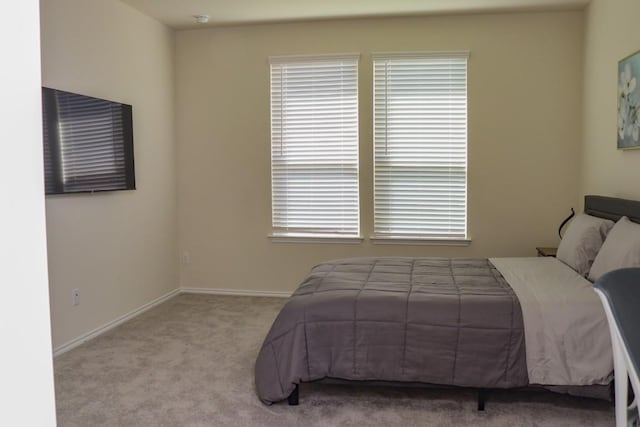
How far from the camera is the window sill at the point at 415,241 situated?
4926mm

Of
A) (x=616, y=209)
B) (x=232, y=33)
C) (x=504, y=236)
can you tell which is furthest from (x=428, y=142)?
(x=232, y=33)

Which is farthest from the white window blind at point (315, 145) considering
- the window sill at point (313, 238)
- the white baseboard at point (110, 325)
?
the white baseboard at point (110, 325)

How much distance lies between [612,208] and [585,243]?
0.39 meters

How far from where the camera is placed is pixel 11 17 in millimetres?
659

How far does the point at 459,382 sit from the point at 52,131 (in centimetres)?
293

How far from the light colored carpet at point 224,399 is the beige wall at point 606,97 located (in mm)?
1718

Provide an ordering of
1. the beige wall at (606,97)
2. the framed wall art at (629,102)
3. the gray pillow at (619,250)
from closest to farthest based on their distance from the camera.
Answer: the gray pillow at (619,250), the framed wall art at (629,102), the beige wall at (606,97)

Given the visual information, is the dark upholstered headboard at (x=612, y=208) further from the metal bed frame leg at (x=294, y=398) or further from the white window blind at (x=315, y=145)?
the metal bed frame leg at (x=294, y=398)

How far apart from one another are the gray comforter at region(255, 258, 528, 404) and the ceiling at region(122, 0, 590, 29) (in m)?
2.64

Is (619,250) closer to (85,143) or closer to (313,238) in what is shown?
(313,238)

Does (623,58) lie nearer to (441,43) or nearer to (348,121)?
(441,43)

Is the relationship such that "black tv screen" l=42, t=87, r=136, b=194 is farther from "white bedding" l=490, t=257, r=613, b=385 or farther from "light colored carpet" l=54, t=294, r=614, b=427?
"white bedding" l=490, t=257, r=613, b=385

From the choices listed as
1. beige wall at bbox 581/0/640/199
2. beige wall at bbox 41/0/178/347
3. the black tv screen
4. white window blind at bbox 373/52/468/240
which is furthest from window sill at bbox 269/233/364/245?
beige wall at bbox 581/0/640/199

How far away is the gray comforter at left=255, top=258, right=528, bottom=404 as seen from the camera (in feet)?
8.77
